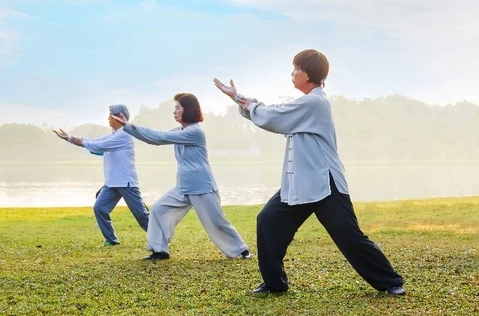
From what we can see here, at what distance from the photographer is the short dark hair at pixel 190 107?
31.1ft

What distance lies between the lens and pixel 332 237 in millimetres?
6680

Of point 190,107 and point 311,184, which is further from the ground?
point 190,107

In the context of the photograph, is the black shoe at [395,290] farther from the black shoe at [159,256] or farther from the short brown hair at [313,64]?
the black shoe at [159,256]

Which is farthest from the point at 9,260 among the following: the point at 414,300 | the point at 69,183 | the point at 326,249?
the point at 69,183

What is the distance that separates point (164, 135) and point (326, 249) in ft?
12.2

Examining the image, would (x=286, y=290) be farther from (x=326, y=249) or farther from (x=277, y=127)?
(x=326, y=249)

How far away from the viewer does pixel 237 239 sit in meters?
9.51

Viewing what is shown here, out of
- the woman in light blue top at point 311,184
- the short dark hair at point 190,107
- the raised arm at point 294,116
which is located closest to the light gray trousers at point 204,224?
the short dark hair at point 190,107

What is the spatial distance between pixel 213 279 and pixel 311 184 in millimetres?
2026

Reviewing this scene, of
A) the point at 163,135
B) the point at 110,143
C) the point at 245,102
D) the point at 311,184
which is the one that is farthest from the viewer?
the point at 110,143

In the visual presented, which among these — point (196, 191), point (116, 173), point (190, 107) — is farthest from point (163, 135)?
point (116, 173)

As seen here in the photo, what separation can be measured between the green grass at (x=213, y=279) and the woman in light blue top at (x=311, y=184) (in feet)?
1.21

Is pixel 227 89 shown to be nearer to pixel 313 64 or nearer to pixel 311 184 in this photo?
pixel 313 64

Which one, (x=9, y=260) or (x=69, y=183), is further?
(x=69, y=183)
